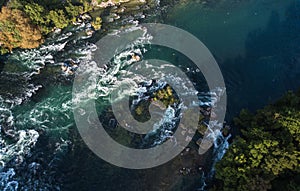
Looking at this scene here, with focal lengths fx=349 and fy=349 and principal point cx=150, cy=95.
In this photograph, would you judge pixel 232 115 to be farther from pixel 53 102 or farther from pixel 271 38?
A: pixel 53 102

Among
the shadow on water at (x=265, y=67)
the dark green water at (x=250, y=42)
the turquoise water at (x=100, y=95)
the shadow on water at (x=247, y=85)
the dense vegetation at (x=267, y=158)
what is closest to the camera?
the dense vegetation at (x=267, y=158)

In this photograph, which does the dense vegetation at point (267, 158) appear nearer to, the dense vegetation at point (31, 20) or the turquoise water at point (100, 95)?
the turquoise water at point (100, 95)

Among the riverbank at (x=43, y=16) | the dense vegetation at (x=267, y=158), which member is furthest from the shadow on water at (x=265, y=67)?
the riverbank at (x=43, y=16)

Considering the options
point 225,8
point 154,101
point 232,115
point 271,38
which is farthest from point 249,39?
point 154,101

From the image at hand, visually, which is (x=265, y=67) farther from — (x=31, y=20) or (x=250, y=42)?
(x=31, y=20)

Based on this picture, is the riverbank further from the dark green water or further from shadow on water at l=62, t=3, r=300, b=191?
shadow on water at l=62, t=3, r=300, b=191

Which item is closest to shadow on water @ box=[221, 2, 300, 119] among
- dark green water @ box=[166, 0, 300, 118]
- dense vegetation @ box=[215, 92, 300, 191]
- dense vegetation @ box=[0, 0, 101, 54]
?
dark green water @ box=[166, 0, 300, 118]
